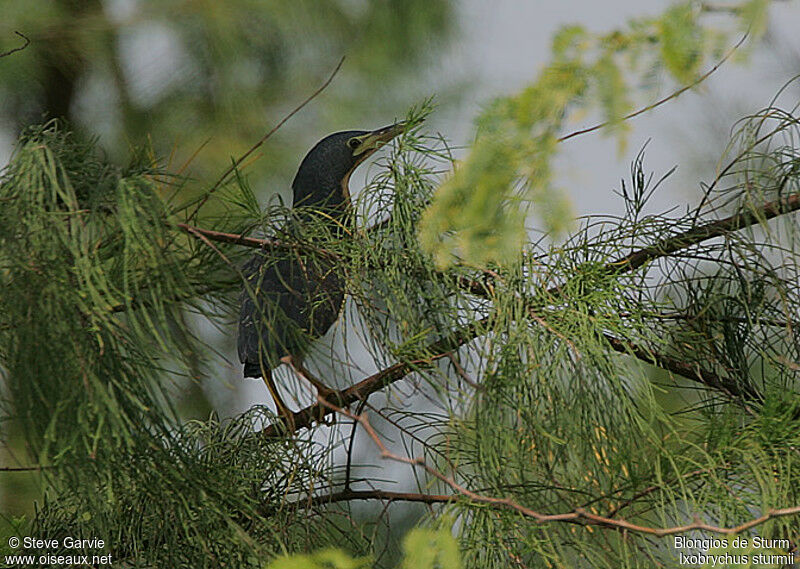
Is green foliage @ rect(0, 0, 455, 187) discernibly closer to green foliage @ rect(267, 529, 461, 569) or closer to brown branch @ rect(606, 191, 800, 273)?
brown branch @ rect(606, 191, 800, 273)

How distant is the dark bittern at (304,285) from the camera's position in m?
0.75

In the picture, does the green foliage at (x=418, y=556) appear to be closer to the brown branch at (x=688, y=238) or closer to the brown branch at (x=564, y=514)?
the brown branch at (x=564, y=514)

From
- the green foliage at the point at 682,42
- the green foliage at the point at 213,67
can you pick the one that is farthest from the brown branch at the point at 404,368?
the green foliage at the point at 213,67

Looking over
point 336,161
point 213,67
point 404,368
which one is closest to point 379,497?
point 404,368

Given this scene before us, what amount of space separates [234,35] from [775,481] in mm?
1107

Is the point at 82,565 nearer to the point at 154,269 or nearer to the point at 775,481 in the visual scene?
the point at 154,269

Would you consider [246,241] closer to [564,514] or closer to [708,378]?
[564,514]

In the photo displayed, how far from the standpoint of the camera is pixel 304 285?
814 millimetres

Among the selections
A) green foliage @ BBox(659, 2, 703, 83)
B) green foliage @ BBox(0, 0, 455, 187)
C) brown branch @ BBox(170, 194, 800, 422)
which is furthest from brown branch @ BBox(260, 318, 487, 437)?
green foliage @ BBox(0, 0, 455, 187)

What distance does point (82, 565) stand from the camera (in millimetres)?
780

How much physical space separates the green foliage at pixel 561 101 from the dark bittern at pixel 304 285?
0.20 m

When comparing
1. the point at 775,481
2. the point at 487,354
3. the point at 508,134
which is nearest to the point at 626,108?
the point at 508,134

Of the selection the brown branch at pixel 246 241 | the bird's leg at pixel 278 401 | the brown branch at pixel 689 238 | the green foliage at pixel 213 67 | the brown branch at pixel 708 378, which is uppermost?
the green foliage at pixel 213 67

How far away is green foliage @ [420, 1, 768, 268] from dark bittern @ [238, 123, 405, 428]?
0.65 ft
